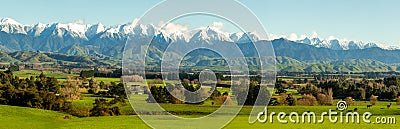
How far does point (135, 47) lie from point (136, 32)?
159 cm

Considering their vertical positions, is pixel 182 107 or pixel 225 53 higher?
pixel 225 53

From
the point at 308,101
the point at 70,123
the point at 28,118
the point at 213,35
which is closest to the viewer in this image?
the point at 213,35

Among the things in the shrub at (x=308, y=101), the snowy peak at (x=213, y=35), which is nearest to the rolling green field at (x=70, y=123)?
the snowy peak at (x=213, y=35)

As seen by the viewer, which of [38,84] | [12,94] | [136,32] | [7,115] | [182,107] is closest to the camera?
[136,32]

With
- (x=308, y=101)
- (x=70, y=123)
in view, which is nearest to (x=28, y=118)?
(x=70, y=123)

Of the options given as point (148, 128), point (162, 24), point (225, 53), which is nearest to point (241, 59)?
point (225, 53)

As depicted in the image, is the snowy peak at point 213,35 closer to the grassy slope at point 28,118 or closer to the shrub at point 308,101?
the grassy slope at point 28,118

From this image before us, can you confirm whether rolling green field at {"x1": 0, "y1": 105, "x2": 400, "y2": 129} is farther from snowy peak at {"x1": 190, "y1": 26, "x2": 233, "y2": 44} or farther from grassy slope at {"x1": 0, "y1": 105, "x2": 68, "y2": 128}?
snowy peak at {"x1": 190, "y1": 26, "x2": 233, "y2": 44}

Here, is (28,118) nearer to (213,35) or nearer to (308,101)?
(213,35)

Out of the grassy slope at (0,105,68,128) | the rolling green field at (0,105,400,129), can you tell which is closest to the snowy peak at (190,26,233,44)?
the rolling green field at (0,105,400,129)

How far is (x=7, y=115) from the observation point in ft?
208

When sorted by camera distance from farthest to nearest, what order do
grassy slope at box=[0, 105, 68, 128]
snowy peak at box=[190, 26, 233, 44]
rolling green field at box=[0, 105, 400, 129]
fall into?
grassy slope at box=[0, 105, 68, 128] → rolling green field at box=[0, 105, 400, 129] → snowy peak at box=[190, 26, 233, 44]

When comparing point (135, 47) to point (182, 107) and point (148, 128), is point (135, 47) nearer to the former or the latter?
point (148, 128)

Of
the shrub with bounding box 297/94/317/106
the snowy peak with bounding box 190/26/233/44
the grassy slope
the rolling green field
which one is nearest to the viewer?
the snowy peak with bounding box 190/26/233/44
